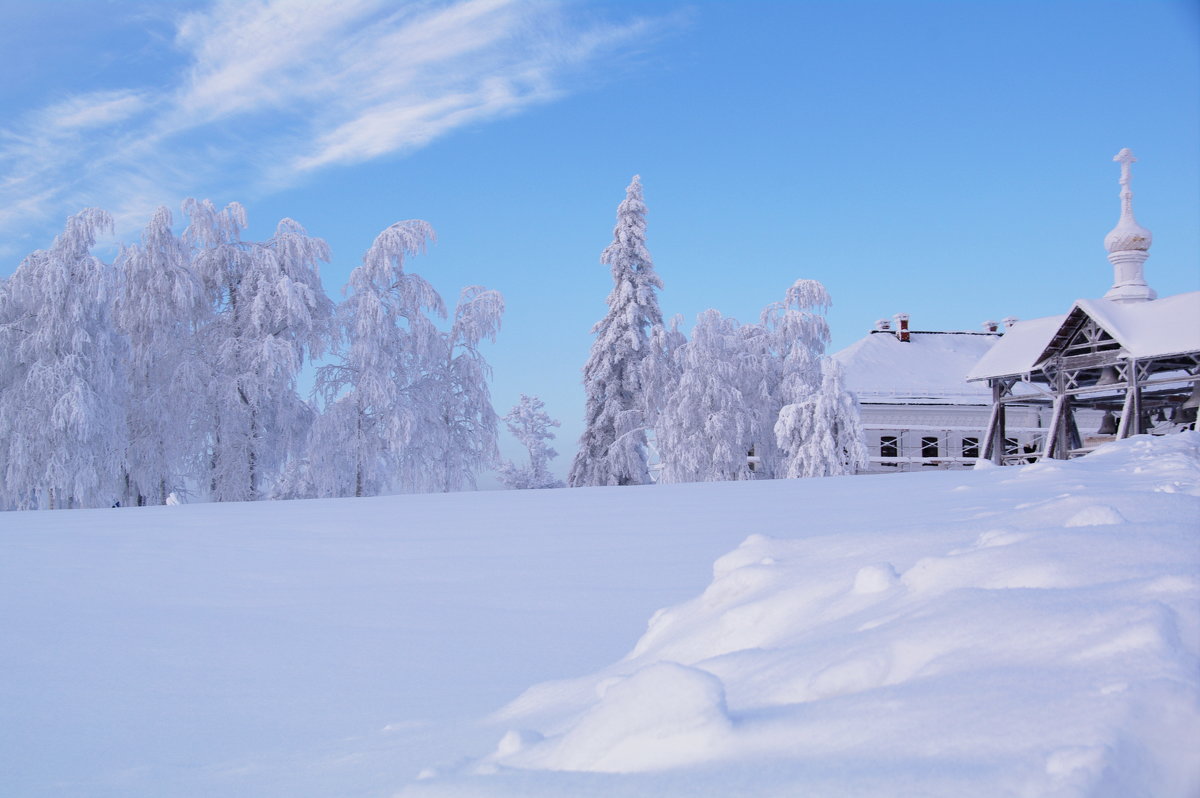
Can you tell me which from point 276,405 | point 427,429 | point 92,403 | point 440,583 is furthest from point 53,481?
point 440,583

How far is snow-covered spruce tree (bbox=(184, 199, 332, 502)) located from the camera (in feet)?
63.9

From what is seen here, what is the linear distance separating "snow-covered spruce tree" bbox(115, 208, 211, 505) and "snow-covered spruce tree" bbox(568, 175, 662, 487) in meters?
13.0

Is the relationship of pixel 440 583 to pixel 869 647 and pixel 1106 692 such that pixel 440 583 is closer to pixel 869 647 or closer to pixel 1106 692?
pixel 869 647

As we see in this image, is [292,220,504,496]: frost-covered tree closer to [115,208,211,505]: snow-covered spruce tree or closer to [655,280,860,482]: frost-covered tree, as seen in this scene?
[115,208,211,505]: snow-covered spruce tree

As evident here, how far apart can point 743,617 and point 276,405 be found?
61.8ft

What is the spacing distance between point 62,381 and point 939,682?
66.3 ft

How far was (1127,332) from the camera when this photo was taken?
59.6 ft

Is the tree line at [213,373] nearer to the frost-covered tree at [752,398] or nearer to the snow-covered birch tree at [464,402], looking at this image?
the snow-covered birch tree at [464,402]

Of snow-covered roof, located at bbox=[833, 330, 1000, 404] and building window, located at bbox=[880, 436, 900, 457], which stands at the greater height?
snow-covered roof, located at bbox=[833, 330, 1000, 404]

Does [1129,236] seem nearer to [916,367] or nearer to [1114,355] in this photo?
[1114,355]

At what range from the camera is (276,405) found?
19938 mm

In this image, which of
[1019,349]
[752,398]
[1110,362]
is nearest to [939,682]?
[1110,362]

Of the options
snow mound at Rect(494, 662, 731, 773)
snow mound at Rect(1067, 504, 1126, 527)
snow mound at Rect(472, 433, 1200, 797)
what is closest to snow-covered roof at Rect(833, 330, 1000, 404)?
snow mound at Rect(1067, 504, 1126, 527)

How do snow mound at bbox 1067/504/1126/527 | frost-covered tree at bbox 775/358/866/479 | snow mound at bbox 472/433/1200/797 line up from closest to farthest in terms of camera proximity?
snow mound at bbox 472/433/1200/797 < snow mound at bbox 1067/504/1126/527 < frost-covered tree at bbox 775/358/866/479
